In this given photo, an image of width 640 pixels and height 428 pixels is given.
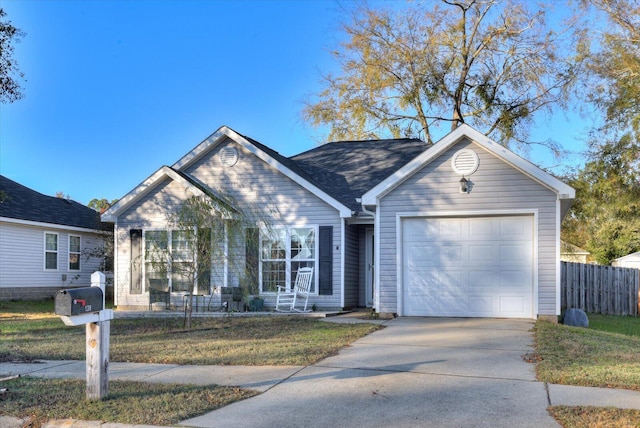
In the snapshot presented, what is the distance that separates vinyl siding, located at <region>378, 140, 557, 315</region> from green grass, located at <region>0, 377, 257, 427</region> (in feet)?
22.4

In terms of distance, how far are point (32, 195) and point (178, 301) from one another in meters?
11.9

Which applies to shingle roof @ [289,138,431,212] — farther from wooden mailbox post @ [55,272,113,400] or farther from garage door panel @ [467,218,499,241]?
wooden mailbox post @ [55,272,113,400]

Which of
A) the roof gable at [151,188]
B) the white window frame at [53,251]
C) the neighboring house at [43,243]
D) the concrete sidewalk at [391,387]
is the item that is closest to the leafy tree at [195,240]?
the roof gable at [151,188]

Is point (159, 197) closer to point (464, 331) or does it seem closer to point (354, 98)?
point (464, 331)

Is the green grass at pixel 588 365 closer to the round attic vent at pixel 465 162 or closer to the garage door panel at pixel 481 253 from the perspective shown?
the garage door panel at pixel 481 253

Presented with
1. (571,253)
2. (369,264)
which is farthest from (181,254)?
(571,253)

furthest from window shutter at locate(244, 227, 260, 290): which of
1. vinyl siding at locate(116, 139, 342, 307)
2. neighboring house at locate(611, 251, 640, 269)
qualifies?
neighboring house at locate(611, 251, 640, 269)

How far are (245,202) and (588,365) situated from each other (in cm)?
1011

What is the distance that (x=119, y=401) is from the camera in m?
5.50

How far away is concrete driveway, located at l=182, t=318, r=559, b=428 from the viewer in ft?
16.2

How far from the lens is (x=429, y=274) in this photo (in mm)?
12141

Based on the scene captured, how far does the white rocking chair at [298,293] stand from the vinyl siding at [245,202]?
0.37 m

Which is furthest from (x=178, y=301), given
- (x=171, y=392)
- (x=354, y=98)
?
(x=354, y=98)

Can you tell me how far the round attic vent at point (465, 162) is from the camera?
38.8 ft
